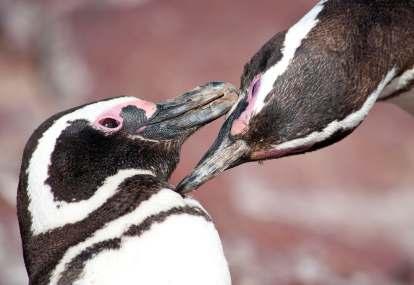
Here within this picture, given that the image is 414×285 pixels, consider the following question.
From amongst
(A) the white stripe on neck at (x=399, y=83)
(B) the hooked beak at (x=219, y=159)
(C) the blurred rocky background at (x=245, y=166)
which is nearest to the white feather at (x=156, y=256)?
(B) the hooked beak at (x=219, y=159)

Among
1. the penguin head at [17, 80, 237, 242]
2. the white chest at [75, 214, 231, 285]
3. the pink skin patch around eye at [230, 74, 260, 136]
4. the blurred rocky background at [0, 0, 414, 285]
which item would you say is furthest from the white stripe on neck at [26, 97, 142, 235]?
the blurred rocky background at [0, 0, 414, 285]

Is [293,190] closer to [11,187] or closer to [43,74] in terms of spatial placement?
[11,187]

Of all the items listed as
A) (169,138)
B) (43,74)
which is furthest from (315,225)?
(169,138)

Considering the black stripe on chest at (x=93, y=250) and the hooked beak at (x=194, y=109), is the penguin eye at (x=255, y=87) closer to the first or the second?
the hooked beak at (x=194, y=109)

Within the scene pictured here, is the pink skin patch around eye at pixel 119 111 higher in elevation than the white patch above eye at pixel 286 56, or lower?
lower

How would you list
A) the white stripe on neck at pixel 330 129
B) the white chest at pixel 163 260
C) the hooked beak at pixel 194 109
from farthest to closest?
the hooked beak at pixel 194 109 → the white stripe on neck at pixel 330 129 → the white chest at pixel 163 260

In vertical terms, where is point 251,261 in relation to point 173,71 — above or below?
below

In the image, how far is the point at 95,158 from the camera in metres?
2.62

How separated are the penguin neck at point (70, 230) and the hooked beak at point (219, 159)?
0.12 metres

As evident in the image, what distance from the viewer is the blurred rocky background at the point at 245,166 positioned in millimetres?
5742

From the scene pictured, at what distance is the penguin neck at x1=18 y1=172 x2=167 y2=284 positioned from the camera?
8.33ft

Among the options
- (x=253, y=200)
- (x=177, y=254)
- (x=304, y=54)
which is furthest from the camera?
(x=253, y=200)

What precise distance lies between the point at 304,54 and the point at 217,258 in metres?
0.55

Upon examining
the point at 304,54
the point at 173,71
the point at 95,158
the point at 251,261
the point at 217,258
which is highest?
the point at 304,54
